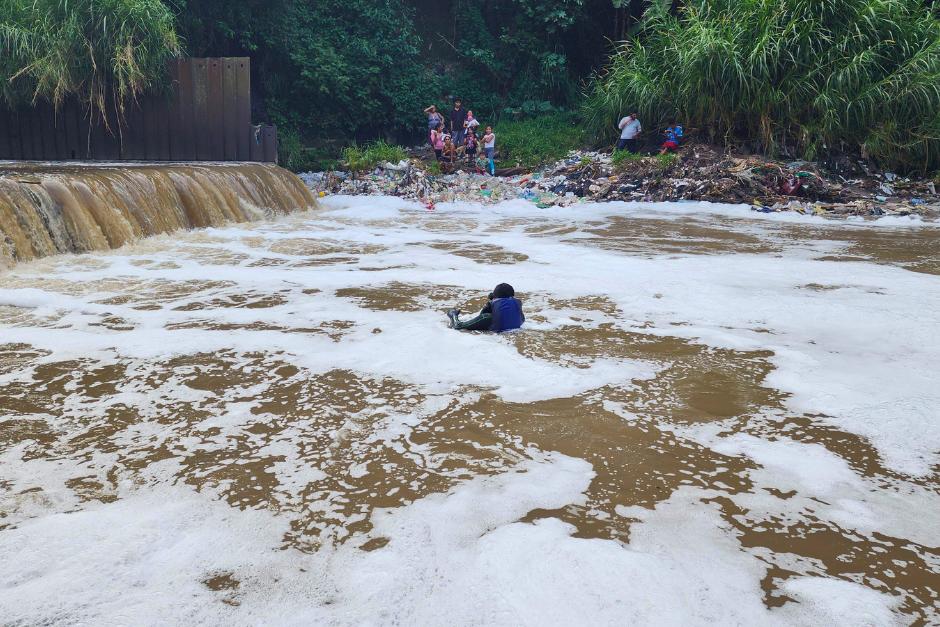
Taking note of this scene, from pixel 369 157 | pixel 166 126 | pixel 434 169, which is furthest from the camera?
pixel 369 157

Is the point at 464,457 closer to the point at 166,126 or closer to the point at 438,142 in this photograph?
the point at 166,126

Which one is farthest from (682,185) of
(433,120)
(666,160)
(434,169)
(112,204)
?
(112,204)

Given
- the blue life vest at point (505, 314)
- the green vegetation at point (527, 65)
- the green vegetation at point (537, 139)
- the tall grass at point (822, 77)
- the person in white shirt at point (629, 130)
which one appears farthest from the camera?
the green vegetation at point (537, 139)

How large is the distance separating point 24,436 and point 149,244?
15.4 ft

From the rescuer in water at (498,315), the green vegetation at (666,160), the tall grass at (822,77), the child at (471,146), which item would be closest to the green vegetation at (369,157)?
the child at (471,146)

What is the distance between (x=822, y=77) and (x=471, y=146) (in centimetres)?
607

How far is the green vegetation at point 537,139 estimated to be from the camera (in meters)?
13.9

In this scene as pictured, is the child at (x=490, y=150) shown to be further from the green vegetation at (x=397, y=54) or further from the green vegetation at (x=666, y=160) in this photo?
the green vegetation at (x=666, y=160)

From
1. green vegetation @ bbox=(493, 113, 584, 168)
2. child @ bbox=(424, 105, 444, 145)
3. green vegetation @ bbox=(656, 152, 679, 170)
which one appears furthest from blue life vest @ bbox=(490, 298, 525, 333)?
child @ bbox=(424, 105, 444, 145)

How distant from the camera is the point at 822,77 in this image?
1074 centimetres

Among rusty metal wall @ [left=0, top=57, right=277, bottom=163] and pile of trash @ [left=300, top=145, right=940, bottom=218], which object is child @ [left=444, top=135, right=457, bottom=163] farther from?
rusty metal wall @ [left=0, top=57, right=277, bottom=163]

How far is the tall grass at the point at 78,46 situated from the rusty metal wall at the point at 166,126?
15.8 inches

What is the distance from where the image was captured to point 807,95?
10.8m

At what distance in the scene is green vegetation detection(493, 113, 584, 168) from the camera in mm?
13945
